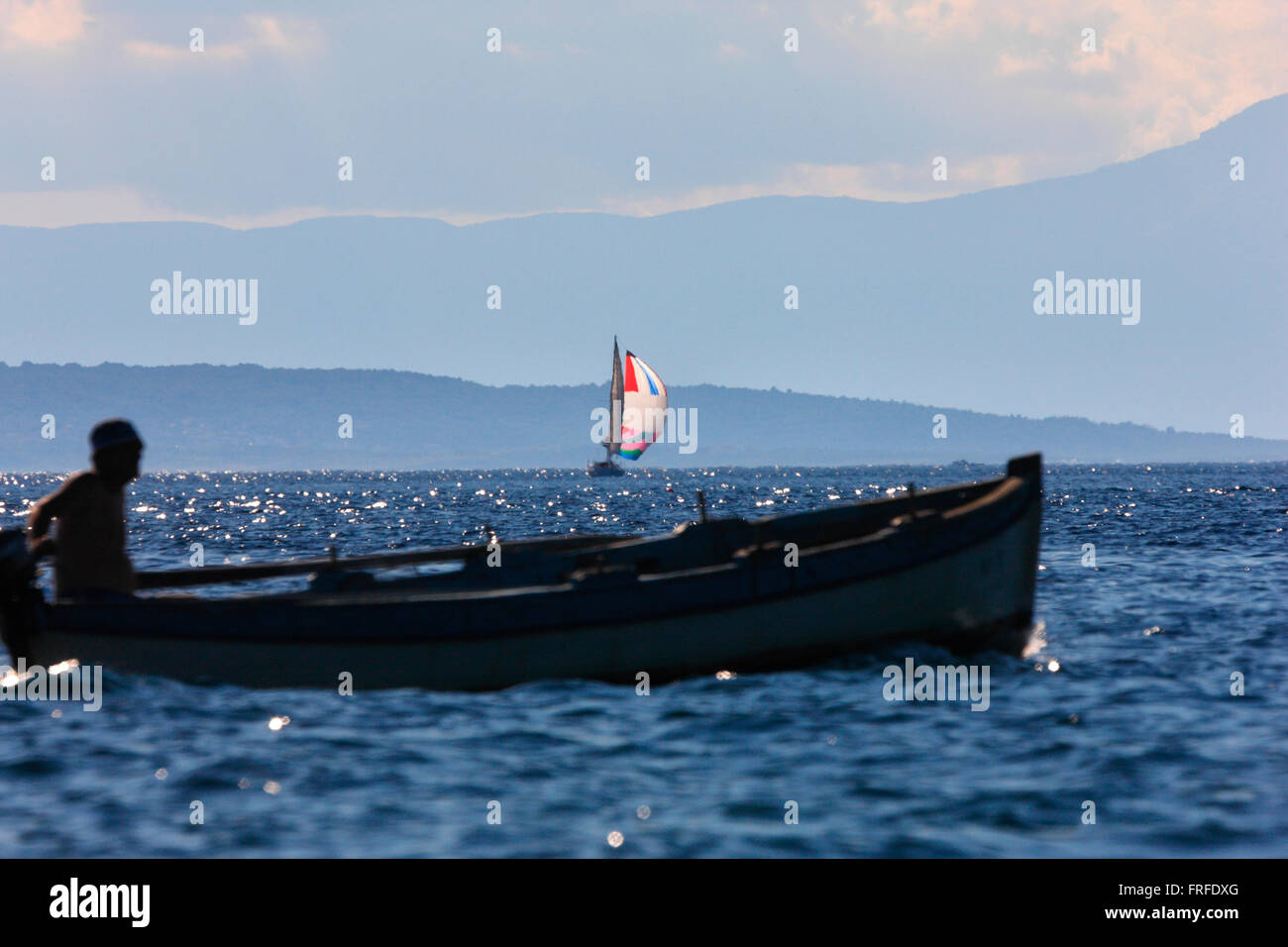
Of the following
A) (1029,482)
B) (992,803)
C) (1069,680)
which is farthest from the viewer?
(1029,482)

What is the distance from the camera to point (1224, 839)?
27.3 ft

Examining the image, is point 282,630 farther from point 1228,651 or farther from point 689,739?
point 1228,651

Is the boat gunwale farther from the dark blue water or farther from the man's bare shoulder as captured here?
the man's bare shoulder

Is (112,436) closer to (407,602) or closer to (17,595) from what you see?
(17,595)

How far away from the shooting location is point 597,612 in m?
13.2

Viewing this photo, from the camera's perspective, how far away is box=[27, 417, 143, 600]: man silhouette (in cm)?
1248

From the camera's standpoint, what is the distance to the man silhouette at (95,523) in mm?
12477

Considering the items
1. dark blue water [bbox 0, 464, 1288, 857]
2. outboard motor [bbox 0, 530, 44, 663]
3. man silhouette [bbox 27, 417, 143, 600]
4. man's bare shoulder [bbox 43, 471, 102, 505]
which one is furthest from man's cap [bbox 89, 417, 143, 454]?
dark blue water [bbox 0, 464, 1288, 857]

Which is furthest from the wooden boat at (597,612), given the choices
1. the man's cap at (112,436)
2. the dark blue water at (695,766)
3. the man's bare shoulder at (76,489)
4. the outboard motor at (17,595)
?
the man's cap at (112,436)

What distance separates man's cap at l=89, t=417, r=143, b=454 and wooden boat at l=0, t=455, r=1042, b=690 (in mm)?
1264
